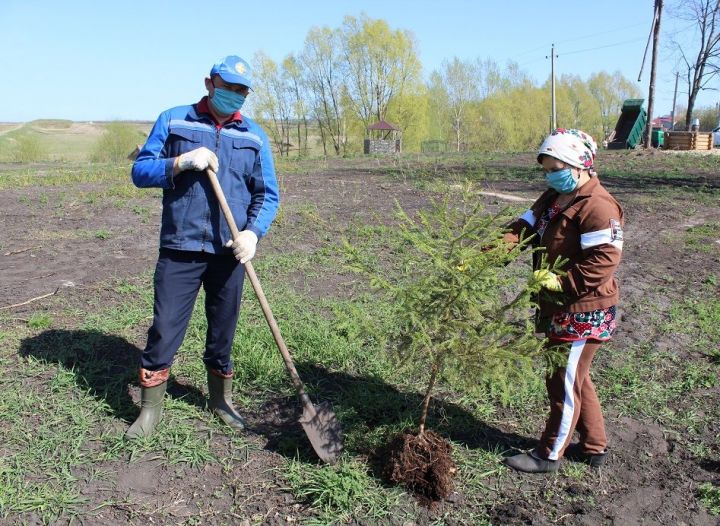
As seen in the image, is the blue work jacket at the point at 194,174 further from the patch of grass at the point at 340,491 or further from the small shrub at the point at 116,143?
the small shrub at the point at 116,143

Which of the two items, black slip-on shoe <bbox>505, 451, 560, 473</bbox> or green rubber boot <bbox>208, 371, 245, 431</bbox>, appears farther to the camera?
green rubber boot <bbox>208, 371, 245, 431</bbox>

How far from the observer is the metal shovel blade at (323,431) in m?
3.12

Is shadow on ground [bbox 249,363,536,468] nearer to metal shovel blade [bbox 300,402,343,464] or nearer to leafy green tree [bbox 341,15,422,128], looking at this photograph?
metal shovel blade [bbox 300,402,343,464]

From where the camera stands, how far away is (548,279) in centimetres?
274

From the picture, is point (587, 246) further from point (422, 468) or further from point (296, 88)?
point (296, 88)

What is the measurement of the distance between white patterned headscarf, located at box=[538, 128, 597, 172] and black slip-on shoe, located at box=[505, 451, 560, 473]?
1.56 meters

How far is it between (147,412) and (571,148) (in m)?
2.72

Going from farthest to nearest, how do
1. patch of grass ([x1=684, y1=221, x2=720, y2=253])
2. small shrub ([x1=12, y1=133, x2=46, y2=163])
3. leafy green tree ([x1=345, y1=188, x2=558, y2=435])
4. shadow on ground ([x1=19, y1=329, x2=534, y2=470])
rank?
small shrub ([x1=12, y1=133, x2=46, y2=163]) → patch of grass ([x1=684, y1=221, x2=720, y2=253]) → shadow on ground ([x1=19, y1=329, x2=534, y2=470]) → leafy green tree ([x1=345, y1=188, x2=558, y2=435])

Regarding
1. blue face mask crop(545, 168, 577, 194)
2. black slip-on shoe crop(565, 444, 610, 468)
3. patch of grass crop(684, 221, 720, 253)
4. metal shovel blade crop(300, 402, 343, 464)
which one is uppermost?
blue face mask crop(545, 168, 577, 194)

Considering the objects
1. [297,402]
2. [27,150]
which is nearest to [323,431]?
[297,402]

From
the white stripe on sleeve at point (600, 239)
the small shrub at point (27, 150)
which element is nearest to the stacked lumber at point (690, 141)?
the white stripe on sleeve at point (600, 239)

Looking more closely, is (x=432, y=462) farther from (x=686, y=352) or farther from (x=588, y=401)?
(x=686, y=352)

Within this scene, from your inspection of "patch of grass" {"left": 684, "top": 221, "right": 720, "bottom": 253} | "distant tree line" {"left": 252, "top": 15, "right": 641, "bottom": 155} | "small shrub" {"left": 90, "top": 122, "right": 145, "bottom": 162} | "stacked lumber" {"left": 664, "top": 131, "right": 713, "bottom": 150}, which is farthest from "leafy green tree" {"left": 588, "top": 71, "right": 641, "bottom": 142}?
"patch of grass" {"left": 684, "top": 221, "right": 720, "bottom": 253}

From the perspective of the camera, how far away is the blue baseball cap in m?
3.08
